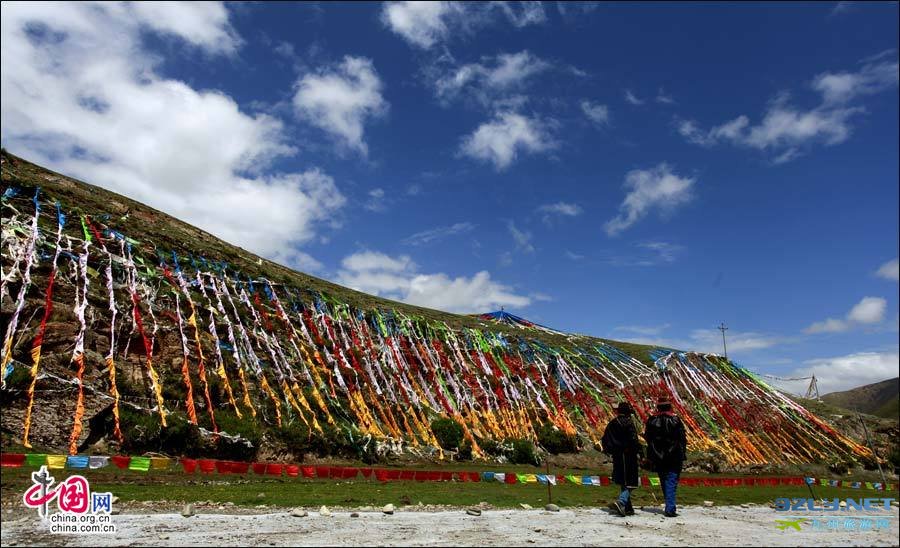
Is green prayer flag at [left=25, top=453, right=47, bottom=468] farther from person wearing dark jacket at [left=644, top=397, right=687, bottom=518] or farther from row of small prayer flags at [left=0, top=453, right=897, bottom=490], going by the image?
person wearing dark jacket at [left=644, top=397, right=687, bottom=518]

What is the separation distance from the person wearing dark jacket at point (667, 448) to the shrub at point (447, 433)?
1727 centimetres

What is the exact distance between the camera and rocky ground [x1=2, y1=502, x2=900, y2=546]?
247 inches

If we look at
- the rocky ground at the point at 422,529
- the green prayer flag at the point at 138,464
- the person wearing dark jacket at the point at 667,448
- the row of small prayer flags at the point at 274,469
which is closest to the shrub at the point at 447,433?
the row of small prayer flags at the point at 274,469

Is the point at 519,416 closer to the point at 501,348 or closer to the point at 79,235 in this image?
the point at 501,348

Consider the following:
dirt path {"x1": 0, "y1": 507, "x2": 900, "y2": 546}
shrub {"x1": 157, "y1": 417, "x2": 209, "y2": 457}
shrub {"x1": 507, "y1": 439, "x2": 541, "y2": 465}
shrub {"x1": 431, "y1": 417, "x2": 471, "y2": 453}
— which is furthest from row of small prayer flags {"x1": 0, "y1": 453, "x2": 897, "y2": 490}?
shrub {"x1": 507, "y1": 439, "x2": 541, "y2": 465}

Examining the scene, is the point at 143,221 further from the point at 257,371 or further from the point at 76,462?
the point at 76,462

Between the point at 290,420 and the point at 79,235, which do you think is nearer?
the point at 290,420

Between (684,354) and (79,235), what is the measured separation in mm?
48993

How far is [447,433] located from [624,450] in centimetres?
1764

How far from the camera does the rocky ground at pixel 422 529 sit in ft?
20.6

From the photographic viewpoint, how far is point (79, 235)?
23.5 m

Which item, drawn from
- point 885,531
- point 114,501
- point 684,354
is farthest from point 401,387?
point 684,354

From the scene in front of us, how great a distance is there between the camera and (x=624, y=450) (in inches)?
365

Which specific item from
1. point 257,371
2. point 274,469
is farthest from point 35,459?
point 257,371
